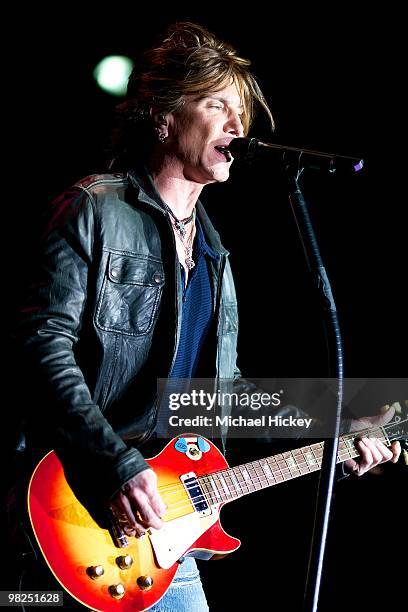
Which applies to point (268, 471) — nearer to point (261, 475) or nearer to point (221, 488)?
point (261, 475)

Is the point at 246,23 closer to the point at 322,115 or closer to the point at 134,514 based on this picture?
the point at 322,115

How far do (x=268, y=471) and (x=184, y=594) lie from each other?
558 millimetres

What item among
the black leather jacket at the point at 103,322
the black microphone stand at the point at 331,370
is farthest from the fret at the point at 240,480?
the black microphone stand at the point at 331,370

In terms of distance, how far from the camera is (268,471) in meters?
2.55

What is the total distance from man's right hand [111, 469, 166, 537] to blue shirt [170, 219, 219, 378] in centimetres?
71

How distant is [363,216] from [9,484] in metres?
2.28

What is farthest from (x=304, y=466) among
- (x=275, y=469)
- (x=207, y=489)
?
(x=207, y=489)

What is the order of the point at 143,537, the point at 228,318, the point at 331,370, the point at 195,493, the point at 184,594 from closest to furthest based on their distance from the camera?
the point at 331,370 → the point at 143,537 → the point at 184,594 → the point at 195,493 → the point at 228,318

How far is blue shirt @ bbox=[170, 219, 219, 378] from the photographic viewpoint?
256cm

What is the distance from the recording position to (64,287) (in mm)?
2086

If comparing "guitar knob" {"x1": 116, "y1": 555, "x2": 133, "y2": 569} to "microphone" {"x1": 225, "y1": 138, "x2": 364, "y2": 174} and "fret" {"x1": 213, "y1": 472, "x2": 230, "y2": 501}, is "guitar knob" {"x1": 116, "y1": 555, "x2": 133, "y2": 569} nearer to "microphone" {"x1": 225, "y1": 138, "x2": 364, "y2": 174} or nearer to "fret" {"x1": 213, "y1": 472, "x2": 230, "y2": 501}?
"fret" {"x1": 213, "y1": 472, "x2": 230, "y2": 501}

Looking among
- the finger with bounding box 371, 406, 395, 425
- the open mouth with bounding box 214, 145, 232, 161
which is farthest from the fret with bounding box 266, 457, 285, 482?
the open mouth with bounding box 214, 145, 232, 161

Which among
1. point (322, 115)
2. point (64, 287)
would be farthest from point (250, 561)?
point (322, 115)

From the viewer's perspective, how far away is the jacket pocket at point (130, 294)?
7.36 ft
